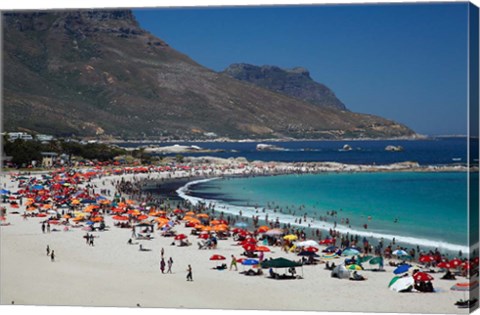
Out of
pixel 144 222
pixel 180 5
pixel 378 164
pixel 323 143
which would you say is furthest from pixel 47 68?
pixel 180 5

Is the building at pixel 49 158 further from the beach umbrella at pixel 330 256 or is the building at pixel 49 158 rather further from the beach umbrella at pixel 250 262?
the beach umbrella at pixel 250 262

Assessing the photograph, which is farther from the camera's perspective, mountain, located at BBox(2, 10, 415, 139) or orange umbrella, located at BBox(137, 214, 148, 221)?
mountain, located at BBox(2, 10, 415, 139)

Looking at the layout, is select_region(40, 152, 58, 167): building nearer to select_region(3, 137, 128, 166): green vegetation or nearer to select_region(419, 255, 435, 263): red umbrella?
select_region(3, 137, 128, 166): green vegetation

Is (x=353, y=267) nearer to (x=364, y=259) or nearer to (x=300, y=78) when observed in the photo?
(x=364, y=259)

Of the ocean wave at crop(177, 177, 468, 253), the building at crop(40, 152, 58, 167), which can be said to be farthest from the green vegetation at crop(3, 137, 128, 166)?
the ocean wave at crop(177, 177, 468, 253)

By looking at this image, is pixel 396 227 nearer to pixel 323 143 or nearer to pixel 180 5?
pixel 180 5

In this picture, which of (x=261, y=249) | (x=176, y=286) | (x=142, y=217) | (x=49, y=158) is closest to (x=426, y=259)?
(x=261, y=249)
